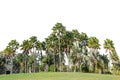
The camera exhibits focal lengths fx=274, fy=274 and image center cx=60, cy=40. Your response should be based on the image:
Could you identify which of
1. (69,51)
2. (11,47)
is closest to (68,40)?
(69,51)

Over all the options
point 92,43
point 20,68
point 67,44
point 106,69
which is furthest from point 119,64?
point 20,68

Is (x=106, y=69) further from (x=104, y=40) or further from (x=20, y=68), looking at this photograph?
(x=20, y=68)

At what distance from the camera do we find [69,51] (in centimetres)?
9012

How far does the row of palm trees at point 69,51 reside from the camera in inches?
3489

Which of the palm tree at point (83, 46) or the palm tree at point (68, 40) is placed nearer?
the palm tree at point (68, 40)

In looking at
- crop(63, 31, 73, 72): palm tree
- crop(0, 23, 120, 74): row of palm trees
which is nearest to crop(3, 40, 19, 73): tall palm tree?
crop(0, 23, 120, 74): row of palm trees

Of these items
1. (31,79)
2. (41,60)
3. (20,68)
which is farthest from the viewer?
(20,68)

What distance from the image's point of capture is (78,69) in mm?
88500

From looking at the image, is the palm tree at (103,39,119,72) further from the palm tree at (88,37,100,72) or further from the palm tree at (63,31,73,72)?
the palm tree at (63,31,73,72)

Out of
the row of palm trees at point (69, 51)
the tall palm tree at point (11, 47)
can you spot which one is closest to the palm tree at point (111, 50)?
the row of palm trees at point (69, 51)

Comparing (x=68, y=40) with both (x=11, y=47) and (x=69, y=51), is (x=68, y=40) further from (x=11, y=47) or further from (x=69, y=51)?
(x=11, y=47)

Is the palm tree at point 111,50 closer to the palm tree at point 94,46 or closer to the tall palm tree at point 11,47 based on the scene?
Answer: the palm tree at point 94,46

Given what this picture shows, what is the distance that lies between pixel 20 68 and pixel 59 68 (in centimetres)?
3056

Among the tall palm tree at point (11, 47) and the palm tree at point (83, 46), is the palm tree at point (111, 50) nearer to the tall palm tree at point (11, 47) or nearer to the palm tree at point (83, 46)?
the palm tree at point (83, 46)
